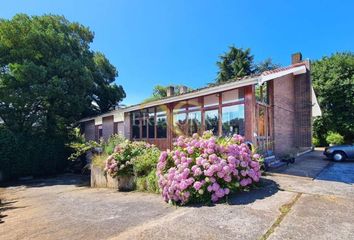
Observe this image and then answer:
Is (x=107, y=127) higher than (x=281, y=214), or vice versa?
(x=107, y=127)

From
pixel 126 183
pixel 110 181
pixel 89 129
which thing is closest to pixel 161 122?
pixel 110 181

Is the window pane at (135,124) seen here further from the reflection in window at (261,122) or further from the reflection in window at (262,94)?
the reflection in window at (261,122)

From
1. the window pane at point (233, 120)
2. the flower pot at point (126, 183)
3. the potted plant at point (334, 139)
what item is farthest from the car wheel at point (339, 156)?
the flower pot at point (126, 183)

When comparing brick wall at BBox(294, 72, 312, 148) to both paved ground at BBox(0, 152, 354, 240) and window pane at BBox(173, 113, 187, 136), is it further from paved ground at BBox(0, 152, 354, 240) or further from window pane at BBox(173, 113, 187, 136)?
paved ground at BBox(0, 152, 354, 240)

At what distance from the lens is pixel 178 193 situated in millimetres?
5773

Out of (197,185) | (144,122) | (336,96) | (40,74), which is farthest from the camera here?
(336,96)

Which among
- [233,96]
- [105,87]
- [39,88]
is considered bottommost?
[233,96]

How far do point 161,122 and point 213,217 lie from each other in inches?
370

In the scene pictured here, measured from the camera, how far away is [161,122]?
13.8 m

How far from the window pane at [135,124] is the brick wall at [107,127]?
2226 mm

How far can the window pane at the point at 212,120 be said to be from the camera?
35.1 ft

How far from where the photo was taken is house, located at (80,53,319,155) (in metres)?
9.64

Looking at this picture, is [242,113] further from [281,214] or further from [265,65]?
[265,65]

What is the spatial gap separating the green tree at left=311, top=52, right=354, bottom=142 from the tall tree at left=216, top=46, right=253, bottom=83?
965 cm
